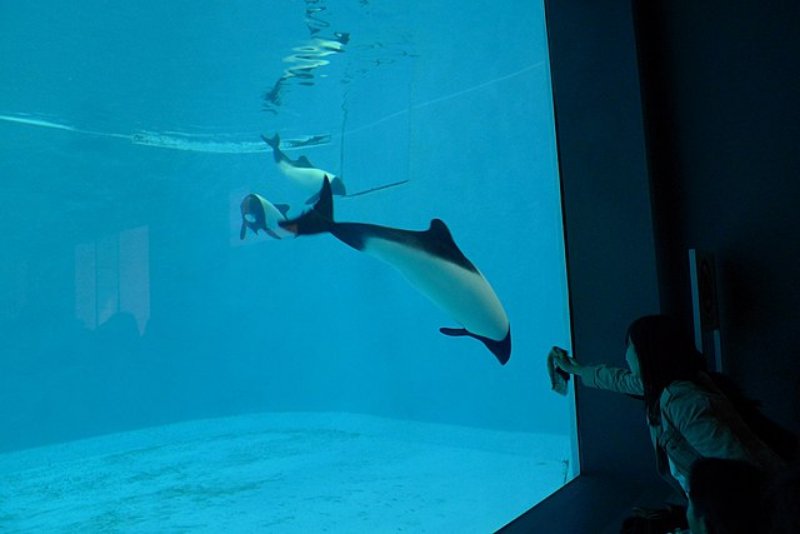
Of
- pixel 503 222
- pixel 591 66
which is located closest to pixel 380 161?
pixel 503 222

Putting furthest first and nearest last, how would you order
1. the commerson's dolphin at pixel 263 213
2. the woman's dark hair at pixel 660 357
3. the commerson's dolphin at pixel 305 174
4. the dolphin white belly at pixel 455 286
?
the commerson's dolphin at pixel 305 174 < the commerson's dolphin at pixel 263 213 < the dolphin white belly at pixel 455 286 < the woman's dark hair at pixel 660 357

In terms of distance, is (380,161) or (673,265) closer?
(673,265)

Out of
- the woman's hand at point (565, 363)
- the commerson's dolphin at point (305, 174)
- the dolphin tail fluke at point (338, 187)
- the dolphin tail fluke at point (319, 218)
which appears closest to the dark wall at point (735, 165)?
the woman's hand at point (565, 363)

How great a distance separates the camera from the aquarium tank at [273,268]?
6.04m

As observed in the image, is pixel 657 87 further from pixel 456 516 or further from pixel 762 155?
pixel 456 516

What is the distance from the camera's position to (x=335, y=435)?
28.3 ft

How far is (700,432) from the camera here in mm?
1585

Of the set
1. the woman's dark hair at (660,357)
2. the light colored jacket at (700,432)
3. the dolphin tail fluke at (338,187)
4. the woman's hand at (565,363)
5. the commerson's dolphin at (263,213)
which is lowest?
the light colored jacket at (700,432)

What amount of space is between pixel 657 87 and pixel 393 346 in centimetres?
756

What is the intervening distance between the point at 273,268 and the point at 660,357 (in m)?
12.1

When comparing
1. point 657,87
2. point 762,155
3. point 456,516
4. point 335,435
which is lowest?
point 335,435

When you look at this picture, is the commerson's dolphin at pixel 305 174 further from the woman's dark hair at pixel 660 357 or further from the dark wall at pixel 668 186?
the woman's dark hair at pixel 660 357

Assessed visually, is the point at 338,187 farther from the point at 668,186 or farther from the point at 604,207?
the point at 668,186

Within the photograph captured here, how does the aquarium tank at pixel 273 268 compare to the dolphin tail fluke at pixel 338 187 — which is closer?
the aquarium tank at pixel 273 268
